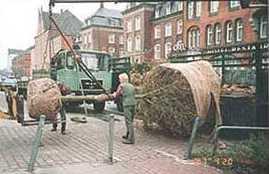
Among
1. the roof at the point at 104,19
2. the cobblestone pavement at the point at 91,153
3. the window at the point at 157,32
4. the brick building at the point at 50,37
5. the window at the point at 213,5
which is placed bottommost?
the cobblestone pavement at the point at 91,153

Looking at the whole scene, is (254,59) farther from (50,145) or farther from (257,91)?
(50,145)

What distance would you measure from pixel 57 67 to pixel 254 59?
10.6 m

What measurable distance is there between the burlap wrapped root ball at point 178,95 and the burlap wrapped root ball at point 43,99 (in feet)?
8.65

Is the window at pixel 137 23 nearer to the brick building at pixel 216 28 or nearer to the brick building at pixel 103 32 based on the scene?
the brick building at pixel 103 32

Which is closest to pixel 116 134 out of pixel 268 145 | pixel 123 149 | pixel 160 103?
pixel 160 103

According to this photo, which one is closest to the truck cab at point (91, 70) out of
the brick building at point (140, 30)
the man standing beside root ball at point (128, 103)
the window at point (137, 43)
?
the man standing beside root ball at point (128, 103)

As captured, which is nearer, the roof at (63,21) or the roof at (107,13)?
the roof at (63,21)

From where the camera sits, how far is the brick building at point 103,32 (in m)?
93.9

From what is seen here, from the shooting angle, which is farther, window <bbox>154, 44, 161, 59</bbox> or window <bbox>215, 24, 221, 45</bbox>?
window <bbox>154, 44, 161, 59</bbox>

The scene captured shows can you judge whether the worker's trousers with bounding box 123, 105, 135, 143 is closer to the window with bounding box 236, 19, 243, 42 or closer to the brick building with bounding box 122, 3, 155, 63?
the window with bounding box 236, 19, 243, 42

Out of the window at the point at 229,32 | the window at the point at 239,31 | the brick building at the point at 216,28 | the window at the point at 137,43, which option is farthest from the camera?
the window at the point at 137,43

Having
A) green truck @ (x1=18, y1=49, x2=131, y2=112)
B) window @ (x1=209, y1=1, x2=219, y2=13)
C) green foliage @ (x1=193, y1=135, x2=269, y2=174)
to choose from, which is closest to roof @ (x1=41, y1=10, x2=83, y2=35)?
green truck @ (x1=18, y1=49, x2=131, y2=112)

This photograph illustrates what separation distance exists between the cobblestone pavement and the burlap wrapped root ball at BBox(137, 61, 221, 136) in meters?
0.47

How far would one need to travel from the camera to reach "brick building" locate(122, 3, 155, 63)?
76.4m
